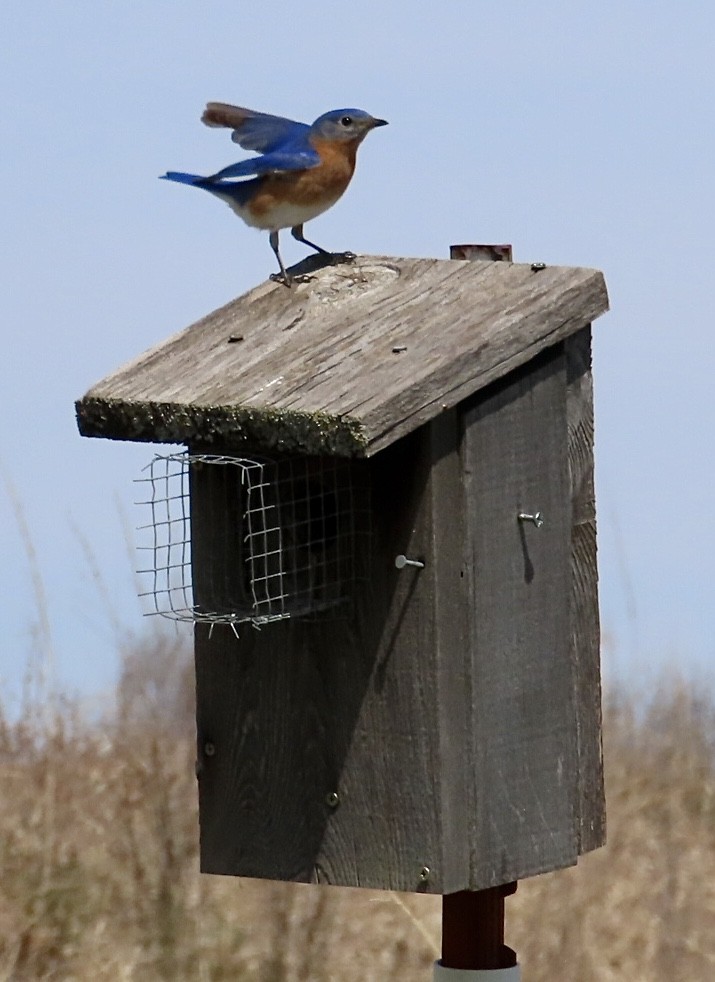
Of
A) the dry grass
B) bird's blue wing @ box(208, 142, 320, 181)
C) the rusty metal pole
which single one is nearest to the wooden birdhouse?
the rusty metal pole

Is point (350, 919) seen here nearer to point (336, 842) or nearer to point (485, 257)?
point (336, 842)

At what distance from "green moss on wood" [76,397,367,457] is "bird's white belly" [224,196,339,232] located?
64 cm

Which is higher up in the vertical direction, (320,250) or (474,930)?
(320,250)

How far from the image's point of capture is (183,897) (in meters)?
4.45

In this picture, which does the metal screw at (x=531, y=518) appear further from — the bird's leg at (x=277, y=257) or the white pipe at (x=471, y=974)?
the white pipe at (x=471, y=974)

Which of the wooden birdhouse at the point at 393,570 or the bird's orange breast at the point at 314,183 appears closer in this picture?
the wooden birdhouse at the point at 393,570

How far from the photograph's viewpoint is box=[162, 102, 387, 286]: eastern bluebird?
337cm

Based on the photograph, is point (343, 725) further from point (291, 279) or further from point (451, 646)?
point (291, 279)

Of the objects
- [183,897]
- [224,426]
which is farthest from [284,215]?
[183,897]

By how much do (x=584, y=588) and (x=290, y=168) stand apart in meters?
1.01

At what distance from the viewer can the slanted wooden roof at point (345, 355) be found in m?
2.66

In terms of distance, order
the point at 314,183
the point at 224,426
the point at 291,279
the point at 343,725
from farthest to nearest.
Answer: the point at 314,183 → the point at 291,279 → the point at 343,725 → the point at 224,426

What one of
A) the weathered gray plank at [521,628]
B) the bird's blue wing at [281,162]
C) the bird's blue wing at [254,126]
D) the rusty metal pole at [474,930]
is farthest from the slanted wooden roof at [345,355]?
the rusty metal pole at [474,930]

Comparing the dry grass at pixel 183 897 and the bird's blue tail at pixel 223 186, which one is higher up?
the bird's blue tail at pixel 223 186
